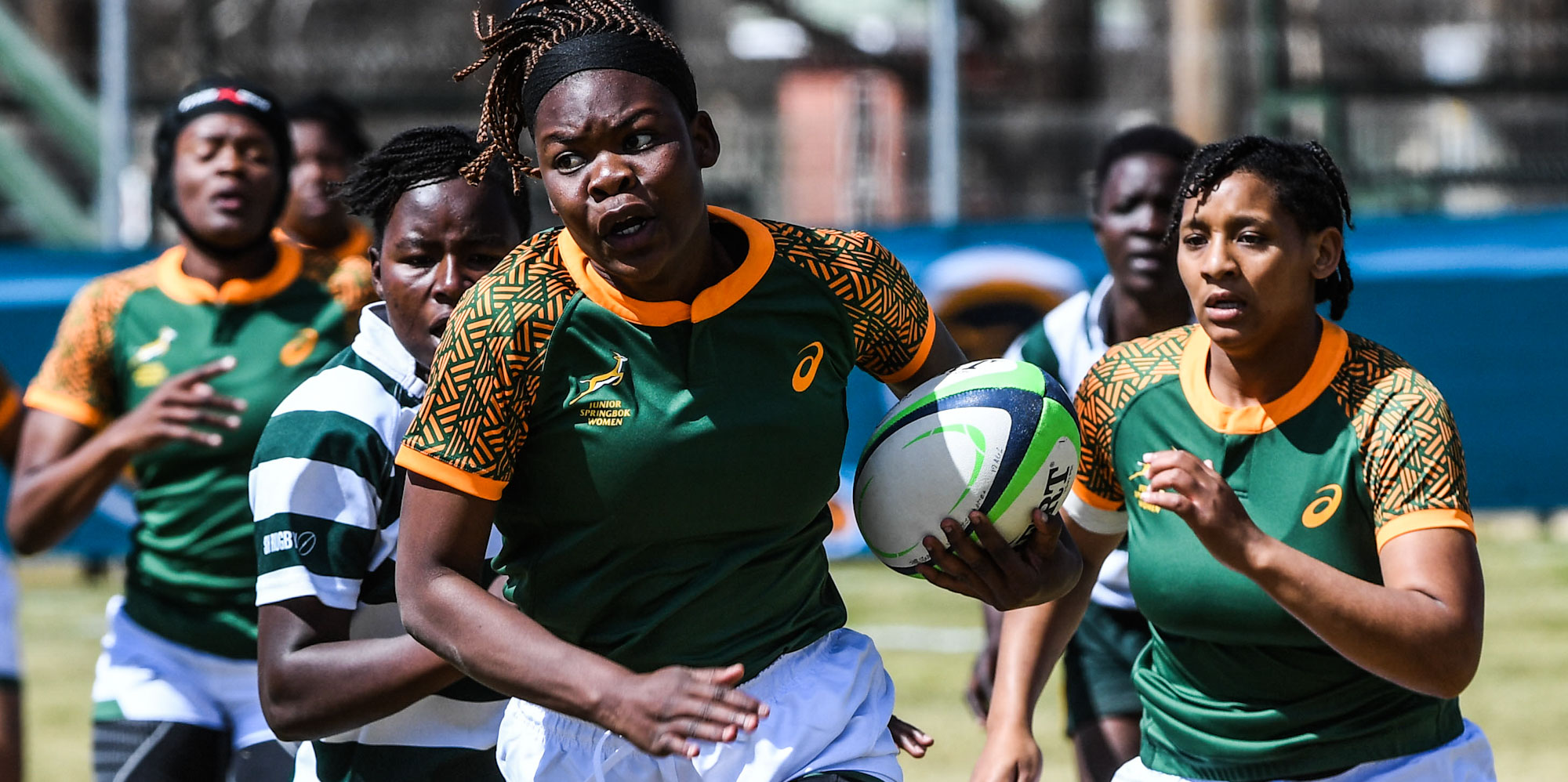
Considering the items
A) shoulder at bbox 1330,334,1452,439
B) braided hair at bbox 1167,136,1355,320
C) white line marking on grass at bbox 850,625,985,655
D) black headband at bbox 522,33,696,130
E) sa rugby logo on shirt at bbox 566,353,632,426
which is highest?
black headband at bbox 522,33,696,130

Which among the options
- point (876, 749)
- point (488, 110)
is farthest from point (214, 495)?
point (876, 749)

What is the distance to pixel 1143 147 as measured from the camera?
579cm

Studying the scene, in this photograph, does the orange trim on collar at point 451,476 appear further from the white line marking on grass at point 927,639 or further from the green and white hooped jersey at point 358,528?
the white line marking on grass at point 927,639

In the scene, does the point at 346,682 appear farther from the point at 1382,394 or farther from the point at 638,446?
the point at 1382,394

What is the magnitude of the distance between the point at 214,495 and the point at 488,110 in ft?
6.25

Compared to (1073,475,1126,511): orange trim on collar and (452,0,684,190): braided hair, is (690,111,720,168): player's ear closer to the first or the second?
(452,0,684,190): braided hair

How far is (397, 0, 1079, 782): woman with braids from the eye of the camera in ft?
10.6

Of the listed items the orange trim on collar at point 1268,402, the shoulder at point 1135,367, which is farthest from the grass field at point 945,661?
the orange trim on collar at point 1268,402

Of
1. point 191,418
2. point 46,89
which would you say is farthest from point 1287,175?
point 46,89

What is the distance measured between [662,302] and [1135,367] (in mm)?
1198

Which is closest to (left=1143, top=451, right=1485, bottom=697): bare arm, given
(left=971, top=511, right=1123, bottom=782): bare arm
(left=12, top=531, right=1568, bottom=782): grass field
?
(left=971, top=511, right=1123, bottom=782): bare arm

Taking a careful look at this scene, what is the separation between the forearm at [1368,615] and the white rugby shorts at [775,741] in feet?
2.44

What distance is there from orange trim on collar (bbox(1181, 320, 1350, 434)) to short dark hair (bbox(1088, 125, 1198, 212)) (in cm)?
182

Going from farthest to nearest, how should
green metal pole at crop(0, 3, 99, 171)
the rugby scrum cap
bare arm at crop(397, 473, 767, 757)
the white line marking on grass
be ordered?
1. green metal pole at crop(0, 3, 99, 171)
2. the white line marking on grass
3. the rugby scrum cap
4. bare arm at crop(397, 473, 767, 757)
